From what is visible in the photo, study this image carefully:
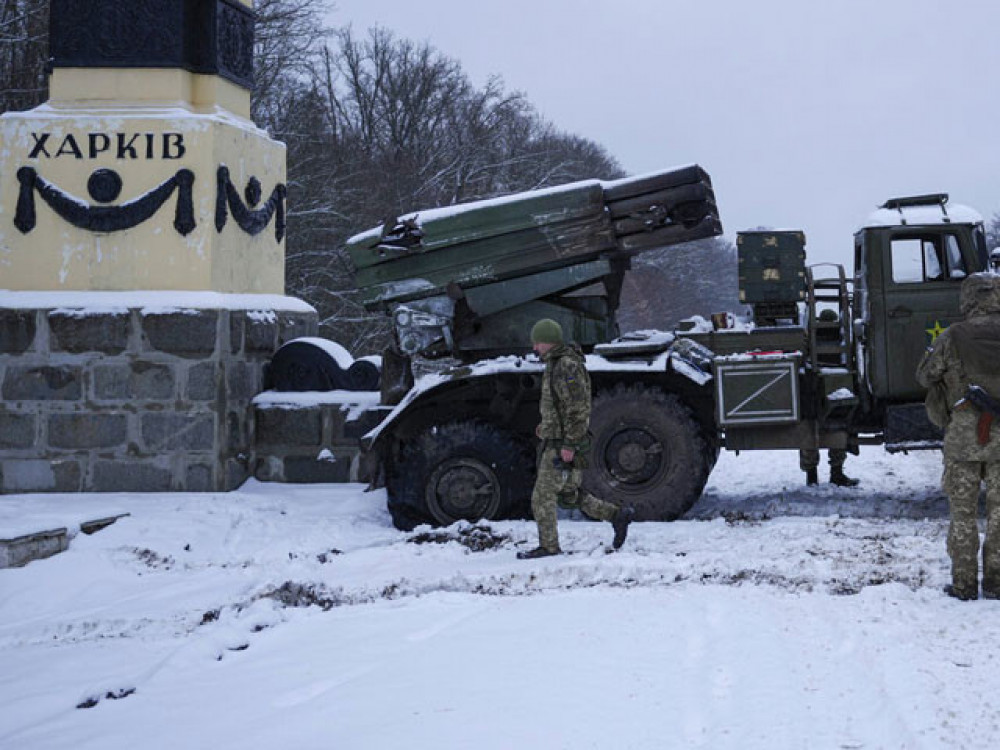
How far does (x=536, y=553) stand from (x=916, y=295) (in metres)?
3.95

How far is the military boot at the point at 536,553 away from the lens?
279 inches

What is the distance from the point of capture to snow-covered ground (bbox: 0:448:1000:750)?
405 cm

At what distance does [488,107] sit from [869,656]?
31.5 meters

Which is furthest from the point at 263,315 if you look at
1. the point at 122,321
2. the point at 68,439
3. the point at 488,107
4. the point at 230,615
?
the point at 488,107

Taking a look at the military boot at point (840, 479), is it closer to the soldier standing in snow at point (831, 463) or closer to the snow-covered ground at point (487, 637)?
the soldier standing in snow at point (831, 463)

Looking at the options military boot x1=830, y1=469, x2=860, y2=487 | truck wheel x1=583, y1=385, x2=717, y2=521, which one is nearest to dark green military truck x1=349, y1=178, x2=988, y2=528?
truck wheel x1=583, y1=385, x2=717, y2=521

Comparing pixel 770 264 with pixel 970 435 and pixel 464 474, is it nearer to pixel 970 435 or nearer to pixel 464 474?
pixel 464 474

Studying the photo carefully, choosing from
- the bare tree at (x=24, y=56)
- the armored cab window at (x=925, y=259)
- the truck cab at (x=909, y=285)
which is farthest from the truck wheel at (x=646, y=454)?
the bare tree at (x=24, y=56)

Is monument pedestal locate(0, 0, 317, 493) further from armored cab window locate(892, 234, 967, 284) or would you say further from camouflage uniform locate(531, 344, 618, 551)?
armored cab window locate(892, 234, 967, 284)

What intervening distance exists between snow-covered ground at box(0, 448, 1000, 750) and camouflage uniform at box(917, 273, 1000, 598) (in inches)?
11.7

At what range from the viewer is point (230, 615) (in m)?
5.94

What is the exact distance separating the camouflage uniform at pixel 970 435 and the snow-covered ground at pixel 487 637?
11.7 inches

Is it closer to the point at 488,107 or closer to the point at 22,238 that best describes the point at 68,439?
the point at 22,238

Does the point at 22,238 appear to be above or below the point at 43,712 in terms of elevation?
above
